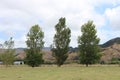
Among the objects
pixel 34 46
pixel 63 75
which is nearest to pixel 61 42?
pixel 34 46

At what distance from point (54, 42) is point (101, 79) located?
59.4 metres

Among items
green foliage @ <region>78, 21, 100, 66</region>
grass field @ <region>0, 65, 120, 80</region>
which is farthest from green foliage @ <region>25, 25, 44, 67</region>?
grass field @ <region>0, 65, 120, 80</region>

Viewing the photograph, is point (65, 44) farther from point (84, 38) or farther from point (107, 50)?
point (107, 50)

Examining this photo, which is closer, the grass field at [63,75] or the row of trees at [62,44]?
the grass field at [63,75]

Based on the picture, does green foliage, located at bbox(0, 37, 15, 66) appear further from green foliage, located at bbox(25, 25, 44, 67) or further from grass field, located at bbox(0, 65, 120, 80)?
grass field, located at bbox(0, 65, 120, 80)

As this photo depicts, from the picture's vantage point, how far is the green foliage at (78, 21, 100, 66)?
84.2 meters

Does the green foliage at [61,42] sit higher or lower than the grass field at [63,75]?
higher

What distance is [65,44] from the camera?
8781cm

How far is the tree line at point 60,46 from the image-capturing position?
84625 millimetres

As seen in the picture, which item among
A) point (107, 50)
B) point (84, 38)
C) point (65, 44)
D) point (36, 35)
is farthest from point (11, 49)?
point (107, 50)

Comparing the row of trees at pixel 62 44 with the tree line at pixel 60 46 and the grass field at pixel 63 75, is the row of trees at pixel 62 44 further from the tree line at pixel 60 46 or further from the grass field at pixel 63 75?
the grass field at pixel 63 75

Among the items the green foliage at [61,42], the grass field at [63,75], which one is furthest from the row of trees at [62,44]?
the grass field at [63,75]

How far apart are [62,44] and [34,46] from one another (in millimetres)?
7852

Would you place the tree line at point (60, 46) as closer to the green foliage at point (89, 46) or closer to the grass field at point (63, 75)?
the green foliage at point (89, 46)
